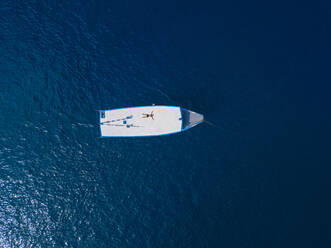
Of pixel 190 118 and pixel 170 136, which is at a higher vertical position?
pixel 190 118

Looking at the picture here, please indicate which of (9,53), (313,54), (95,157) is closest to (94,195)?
(95,157)

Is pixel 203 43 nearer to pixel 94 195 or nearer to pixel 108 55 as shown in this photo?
pixel 108 55

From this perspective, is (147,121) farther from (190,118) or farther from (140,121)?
(190,118)

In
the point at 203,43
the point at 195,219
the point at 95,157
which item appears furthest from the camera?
the point at 203,43

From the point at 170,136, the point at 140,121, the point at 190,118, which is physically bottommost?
the point at 170,136

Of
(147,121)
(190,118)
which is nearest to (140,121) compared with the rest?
(147,121)

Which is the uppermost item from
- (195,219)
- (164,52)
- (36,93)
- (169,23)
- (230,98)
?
(169,23)
